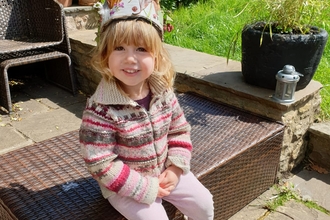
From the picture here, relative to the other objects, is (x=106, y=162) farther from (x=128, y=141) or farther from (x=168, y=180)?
(x=168, y=180)

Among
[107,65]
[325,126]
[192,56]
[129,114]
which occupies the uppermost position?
[107,65]

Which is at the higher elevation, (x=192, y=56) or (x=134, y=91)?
(x=134, y=91)

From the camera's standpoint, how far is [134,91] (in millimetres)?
1324

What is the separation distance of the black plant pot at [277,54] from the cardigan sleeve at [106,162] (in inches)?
44.3

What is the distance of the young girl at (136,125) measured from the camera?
1.19 metres

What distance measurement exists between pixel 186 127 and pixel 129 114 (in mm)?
284

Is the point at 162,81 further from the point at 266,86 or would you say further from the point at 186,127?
the point at 266,86

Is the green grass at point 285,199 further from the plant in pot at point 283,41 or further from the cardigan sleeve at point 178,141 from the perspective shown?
the cardigan sleeve at point 178,141

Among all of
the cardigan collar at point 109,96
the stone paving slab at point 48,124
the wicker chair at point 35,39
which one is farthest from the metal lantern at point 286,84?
the wicker chair at point 35,39

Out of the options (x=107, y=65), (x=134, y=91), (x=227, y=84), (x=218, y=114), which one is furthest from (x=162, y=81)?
(x=227, y=84)

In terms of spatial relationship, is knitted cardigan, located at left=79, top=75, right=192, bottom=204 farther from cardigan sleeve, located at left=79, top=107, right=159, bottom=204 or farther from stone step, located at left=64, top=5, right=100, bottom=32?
stone step, located at left=64, top=5, right=100, bottom=32

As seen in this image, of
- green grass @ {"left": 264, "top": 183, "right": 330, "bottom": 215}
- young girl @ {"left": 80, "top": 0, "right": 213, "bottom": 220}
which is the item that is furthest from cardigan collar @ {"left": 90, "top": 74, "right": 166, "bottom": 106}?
green grass @ {"left": 264, "top": 183, "right": 330, "bottom": 215}

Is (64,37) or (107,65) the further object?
(64,37)

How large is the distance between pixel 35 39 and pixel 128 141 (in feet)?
8.32
